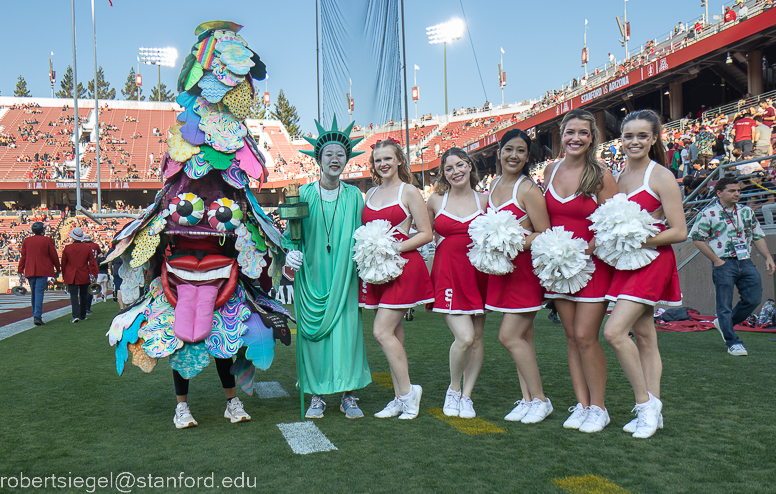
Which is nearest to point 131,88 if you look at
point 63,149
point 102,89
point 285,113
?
point 102,89

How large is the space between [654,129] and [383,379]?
2933mm

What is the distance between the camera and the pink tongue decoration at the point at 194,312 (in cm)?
356

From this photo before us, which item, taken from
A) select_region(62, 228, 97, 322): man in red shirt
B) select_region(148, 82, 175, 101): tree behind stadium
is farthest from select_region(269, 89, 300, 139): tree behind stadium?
select_region(62, 228, 97, 322): man in red shirt

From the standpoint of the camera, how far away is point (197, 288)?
12.1ft

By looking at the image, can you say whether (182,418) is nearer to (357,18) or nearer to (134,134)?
(357,18)

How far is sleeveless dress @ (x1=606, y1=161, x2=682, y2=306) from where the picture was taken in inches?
124

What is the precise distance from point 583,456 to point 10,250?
3253 centimetres

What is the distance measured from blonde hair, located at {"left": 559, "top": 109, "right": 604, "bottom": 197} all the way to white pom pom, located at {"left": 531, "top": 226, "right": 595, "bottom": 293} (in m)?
0.26

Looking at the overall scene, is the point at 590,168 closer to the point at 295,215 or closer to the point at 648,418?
the point at 648,418

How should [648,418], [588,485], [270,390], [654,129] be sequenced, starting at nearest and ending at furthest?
1. [588,485]
2. [648,418]
3. [654,129]
4. [270,390]

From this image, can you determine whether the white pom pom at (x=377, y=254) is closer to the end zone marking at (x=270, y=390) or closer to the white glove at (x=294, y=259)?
the white glove at (x=294, y=259)

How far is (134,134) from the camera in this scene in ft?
177

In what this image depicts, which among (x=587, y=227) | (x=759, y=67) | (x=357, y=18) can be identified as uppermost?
(x=759, y=67)

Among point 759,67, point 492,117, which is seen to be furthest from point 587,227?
point 492,117
